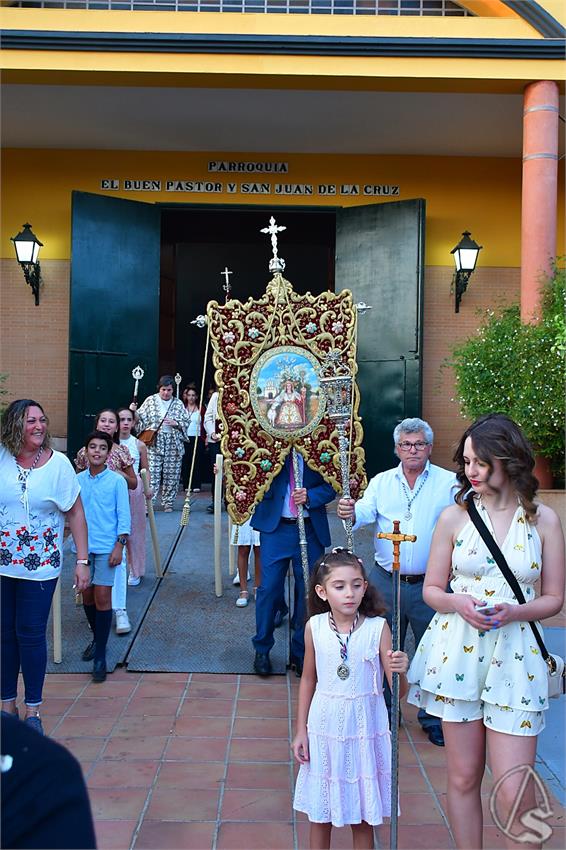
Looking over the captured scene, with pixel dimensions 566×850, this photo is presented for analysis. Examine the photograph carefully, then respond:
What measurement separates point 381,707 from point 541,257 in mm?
7664

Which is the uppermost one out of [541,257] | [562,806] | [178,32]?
[178,32]

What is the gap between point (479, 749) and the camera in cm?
287

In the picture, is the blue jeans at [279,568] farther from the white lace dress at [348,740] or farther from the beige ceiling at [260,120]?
the beige ceiling at [260,120]

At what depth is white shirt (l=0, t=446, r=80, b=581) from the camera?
4199 mm

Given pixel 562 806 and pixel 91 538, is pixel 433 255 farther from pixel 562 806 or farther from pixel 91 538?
pixel 562 806

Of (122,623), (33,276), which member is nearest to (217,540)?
(122,623)

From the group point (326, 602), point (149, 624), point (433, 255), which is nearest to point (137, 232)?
point (433, 255)

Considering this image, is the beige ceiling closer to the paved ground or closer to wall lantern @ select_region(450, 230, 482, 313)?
wall lantern @ select_region(450, 230, 482, 313)

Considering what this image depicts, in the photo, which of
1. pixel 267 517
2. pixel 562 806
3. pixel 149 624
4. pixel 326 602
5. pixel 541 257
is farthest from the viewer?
pixel 541 257

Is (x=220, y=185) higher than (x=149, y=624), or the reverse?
(x=220, y=185)

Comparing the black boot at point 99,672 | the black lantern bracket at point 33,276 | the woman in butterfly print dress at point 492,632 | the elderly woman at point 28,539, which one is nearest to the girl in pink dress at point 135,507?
the black boot at point 99,672

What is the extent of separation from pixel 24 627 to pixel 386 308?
8.92 m

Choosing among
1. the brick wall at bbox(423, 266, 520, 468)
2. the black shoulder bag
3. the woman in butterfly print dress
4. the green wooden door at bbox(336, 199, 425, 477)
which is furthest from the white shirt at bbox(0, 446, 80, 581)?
the brick wall at bbox(423, 266, 520, 468)

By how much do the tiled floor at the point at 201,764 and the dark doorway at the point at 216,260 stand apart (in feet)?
28.4
